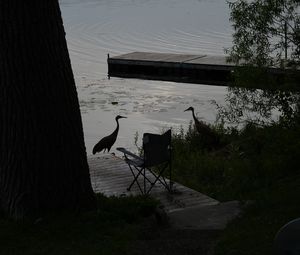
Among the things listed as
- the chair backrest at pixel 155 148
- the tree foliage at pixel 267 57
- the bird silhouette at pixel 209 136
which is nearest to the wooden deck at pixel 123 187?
the chair backrest at pixel 155 148

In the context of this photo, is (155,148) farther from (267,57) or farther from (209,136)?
(209,136)

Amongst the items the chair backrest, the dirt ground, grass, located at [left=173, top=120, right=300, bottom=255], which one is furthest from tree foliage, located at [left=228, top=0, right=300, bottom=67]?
the dirt ground

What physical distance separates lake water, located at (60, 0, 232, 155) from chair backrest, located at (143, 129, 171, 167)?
7019mm

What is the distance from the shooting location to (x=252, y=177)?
950 cm

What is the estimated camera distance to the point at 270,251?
5.39m

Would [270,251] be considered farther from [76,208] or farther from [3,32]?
[3,32]

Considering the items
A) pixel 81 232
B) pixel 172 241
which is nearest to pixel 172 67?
pixel 81 232

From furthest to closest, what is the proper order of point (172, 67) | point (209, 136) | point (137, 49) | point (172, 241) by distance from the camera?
point (137, 49) < point (172, 67) < point (209, 136) < point (172, 241)

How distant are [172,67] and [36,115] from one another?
1844 centimetres

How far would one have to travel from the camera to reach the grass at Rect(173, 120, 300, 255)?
5.91 metres

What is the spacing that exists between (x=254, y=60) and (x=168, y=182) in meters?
2.15

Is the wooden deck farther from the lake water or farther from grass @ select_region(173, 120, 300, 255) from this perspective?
the lake water

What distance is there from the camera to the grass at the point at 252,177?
5.91 m

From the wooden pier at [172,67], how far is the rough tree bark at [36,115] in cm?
1654
